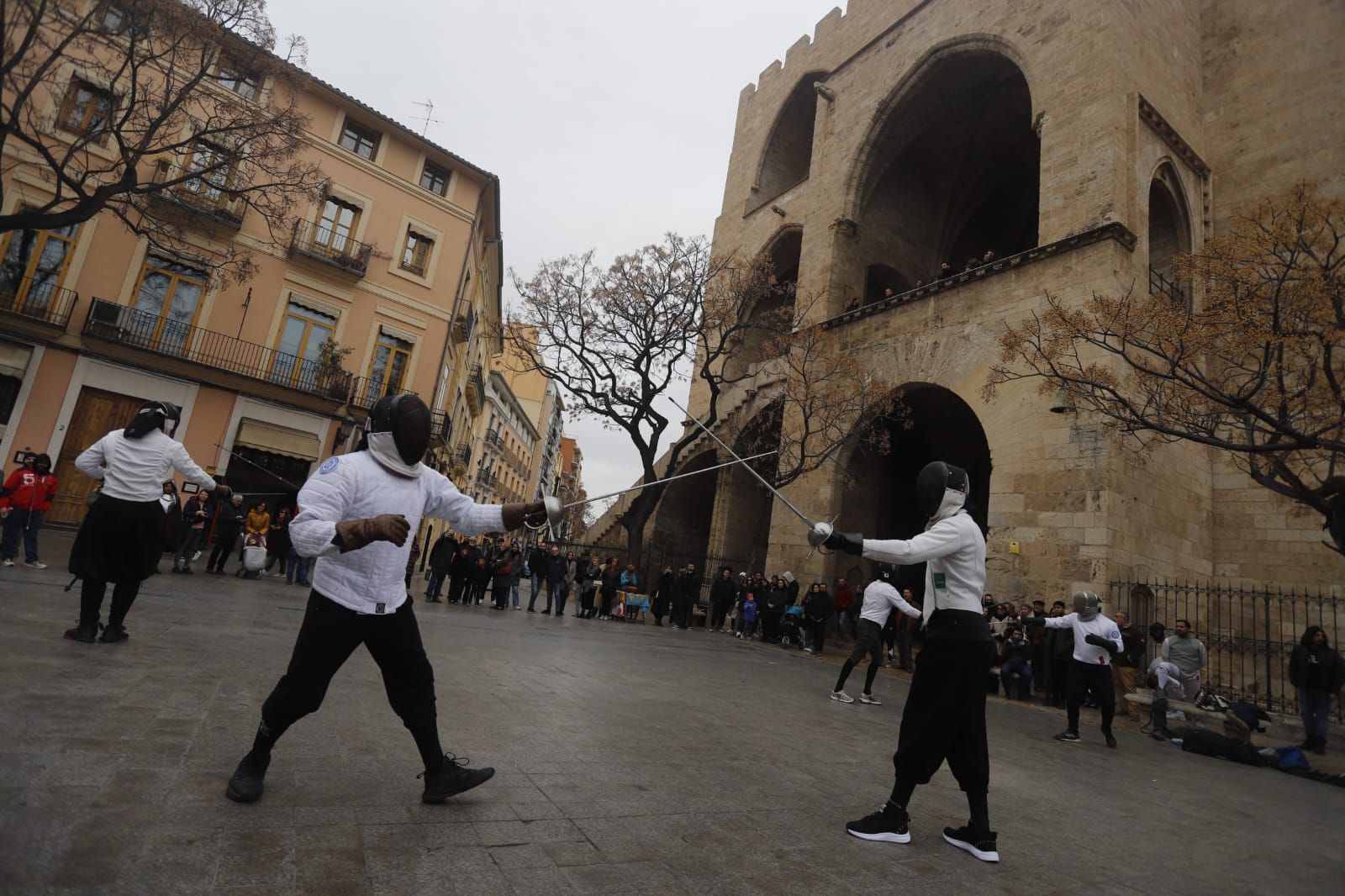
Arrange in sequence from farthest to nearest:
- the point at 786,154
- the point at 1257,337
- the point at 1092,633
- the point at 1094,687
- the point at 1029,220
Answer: the point at 786,154 < the point at 1029,220 < the point at 1257,337 < the point at 1094,687 < the point at 1092,633

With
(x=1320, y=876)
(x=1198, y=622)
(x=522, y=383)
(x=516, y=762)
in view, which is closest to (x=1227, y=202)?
(x=1198, y=622)

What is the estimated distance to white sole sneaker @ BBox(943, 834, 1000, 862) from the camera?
10.8ft

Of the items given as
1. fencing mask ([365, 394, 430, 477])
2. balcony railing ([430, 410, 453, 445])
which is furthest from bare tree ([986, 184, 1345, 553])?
balcony railing ([430, 410, 453, 445])

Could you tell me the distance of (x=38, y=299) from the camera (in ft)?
53.4

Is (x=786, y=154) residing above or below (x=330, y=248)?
above

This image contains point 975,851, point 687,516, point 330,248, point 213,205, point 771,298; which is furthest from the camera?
point 771,298

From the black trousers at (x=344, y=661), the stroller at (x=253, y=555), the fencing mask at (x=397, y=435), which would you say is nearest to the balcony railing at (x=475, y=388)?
the stroller at (x=253, y=555)

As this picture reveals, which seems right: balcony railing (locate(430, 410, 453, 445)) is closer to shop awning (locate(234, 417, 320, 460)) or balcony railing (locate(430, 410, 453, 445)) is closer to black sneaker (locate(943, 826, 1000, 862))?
shop awning (locate(234, 417, 320, 460))

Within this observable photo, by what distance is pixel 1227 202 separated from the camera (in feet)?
55.4

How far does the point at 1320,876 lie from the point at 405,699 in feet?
16.4

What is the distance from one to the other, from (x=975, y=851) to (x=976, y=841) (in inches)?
1.8

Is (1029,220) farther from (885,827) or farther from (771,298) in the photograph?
(885,827)

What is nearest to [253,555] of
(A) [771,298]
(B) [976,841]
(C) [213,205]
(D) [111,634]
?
(D) [111,634]

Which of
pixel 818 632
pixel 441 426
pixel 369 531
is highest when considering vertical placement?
pixel 441 426
